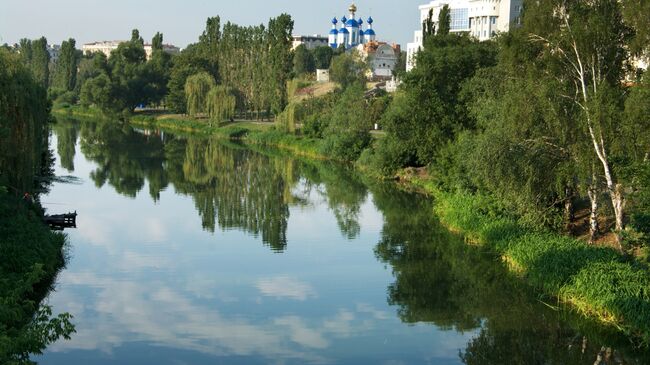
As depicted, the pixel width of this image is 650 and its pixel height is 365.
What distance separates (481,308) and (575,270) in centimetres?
248

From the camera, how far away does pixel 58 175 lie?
4422 centimetres

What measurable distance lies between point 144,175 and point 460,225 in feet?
73.3

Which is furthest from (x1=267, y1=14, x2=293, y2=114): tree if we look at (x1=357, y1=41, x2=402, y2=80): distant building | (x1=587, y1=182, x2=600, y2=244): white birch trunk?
(x1=357, y1=41, x2=402, y2=80): distant building

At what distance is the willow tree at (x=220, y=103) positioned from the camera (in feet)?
243

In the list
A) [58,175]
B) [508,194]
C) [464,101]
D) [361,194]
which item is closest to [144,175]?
[58,175]

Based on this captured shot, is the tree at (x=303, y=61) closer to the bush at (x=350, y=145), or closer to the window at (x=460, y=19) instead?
the window at (x=460, y=19)

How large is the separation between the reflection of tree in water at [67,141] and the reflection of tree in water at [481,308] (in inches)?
1075

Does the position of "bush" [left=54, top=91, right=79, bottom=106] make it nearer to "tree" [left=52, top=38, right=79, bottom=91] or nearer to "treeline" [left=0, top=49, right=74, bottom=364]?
"tree" [left=52, top=38, right=79, bottom=91]

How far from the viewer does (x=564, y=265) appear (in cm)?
2112

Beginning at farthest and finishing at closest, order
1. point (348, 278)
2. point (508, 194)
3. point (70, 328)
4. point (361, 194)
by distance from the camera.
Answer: point (361, 194), point (508, 194), point (348, 278), point (70, 328)

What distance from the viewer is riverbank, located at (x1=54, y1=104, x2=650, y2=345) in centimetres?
1806

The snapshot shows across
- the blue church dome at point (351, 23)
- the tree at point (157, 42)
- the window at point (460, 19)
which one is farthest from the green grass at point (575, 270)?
the blue church dome at point (351, 23)

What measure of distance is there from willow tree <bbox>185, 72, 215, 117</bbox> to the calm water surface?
37864 mm

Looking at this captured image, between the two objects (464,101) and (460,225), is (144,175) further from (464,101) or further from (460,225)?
(460,225)
